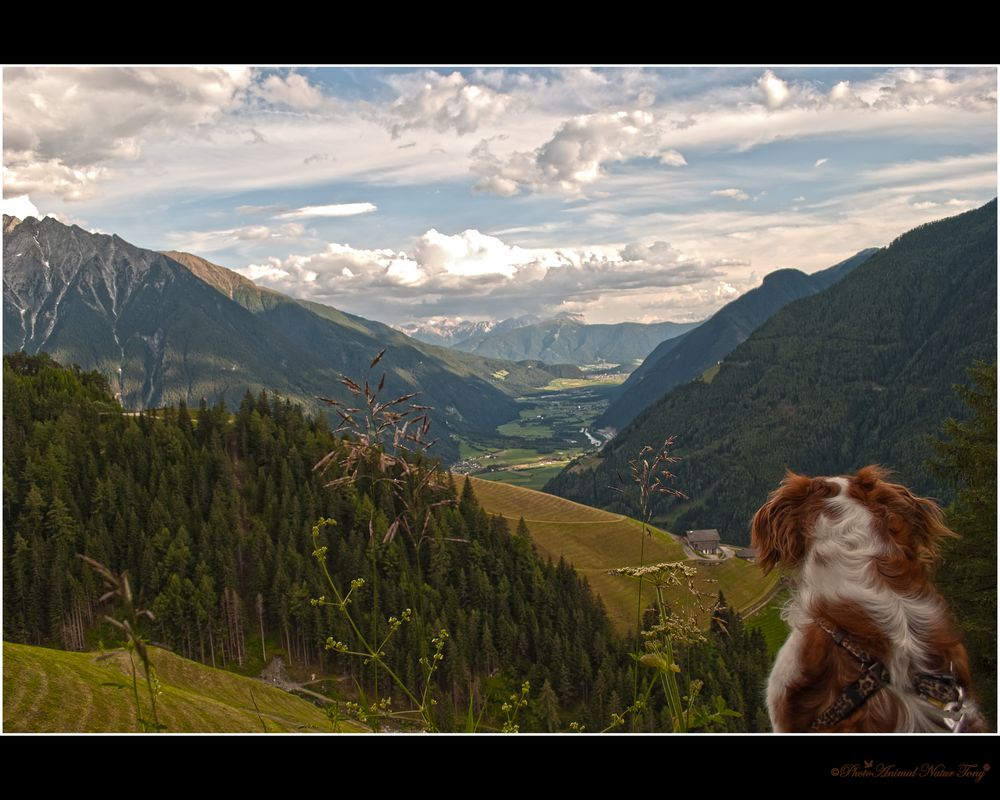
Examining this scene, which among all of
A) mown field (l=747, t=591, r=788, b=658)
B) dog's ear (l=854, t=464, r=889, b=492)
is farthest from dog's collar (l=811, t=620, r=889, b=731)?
mown field (l=747, t=591, r=788, b=658)

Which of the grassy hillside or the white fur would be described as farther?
the grassy hillside

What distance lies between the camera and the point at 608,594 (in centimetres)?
8650

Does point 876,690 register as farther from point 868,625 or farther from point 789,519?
point 789,519

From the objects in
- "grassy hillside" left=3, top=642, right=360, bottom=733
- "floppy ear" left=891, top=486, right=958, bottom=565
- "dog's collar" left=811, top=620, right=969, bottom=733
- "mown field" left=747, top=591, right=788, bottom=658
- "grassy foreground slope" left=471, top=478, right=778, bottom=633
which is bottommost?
"mown field" left=747, top=591, right=788, bottom=658

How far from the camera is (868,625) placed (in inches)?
149

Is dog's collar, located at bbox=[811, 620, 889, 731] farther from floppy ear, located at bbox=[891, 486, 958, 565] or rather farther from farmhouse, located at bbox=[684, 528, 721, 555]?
farmhouse, located at bbox=[684, 528, 721, 555]

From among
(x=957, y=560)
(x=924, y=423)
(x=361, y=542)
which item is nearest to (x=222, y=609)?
(x=361, y=542)

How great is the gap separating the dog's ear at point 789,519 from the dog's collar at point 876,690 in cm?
49

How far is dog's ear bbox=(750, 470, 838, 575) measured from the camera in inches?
161

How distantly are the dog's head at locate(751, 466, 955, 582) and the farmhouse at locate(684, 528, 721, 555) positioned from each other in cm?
11999

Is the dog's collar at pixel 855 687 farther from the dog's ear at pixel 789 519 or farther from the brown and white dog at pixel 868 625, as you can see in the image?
the dog's ear at pixel 789 519

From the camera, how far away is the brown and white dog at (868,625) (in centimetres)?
371

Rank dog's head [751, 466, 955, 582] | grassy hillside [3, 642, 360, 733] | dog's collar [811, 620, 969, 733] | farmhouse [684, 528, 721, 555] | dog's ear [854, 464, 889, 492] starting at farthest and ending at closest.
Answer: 1. farmhouse [684, 528, 721, 555]
2. grassy hillside [3, 642, 360, 733]
3. dog's ear [854, 464, 889, 492]
4. dog's head [751, 466, 955, 582]
5. dog's collar [811, 620, 969, 733]
